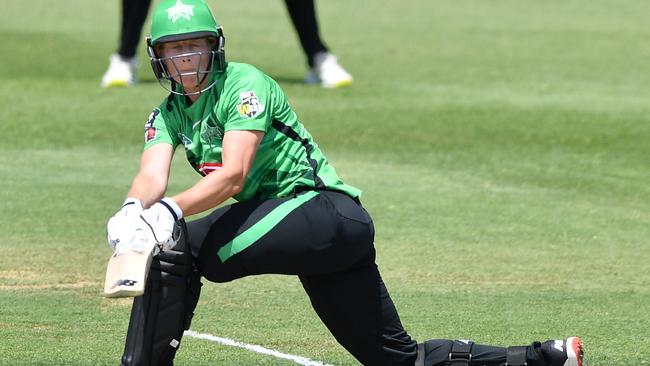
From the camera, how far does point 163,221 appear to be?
17.2 ft

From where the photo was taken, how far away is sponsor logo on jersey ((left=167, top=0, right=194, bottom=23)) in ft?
18.9

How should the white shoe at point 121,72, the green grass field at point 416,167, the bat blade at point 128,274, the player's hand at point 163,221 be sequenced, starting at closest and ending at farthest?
the bat blade at point 128,274 < the player's hand at point 163,221 < the green grass field at point 416,167 < the white shoe at point 121,72

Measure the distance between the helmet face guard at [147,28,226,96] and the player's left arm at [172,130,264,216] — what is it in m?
0.33

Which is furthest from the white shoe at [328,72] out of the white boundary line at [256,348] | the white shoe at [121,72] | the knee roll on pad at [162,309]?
the knee roll on pad at [162,309]

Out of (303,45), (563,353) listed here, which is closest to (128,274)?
(563,353)

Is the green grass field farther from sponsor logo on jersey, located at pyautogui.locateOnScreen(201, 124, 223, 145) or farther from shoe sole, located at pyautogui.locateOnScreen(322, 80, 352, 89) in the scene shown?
sponsor logo on jersey, located at pyautogui.locateOnScreen(201, 124, 223, 145)

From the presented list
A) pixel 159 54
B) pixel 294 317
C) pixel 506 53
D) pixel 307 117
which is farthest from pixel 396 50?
pixel 159 54

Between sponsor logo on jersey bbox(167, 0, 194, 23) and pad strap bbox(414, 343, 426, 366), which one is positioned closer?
sponsor logo on jersey bbox(167, 0, 194, 23)

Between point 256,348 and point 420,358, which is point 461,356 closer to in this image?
point 420,358

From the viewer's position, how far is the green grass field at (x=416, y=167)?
7.68m

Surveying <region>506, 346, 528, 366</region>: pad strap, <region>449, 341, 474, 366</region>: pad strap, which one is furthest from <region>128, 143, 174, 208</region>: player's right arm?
<region>506, 346, 528, 366</region>: pad strap

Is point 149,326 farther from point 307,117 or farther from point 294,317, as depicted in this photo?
point 307,117

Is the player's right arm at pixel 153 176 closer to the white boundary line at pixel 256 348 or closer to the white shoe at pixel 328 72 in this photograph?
the white boundary line at pixel 256 348

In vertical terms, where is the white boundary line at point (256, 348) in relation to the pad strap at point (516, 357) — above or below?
below
